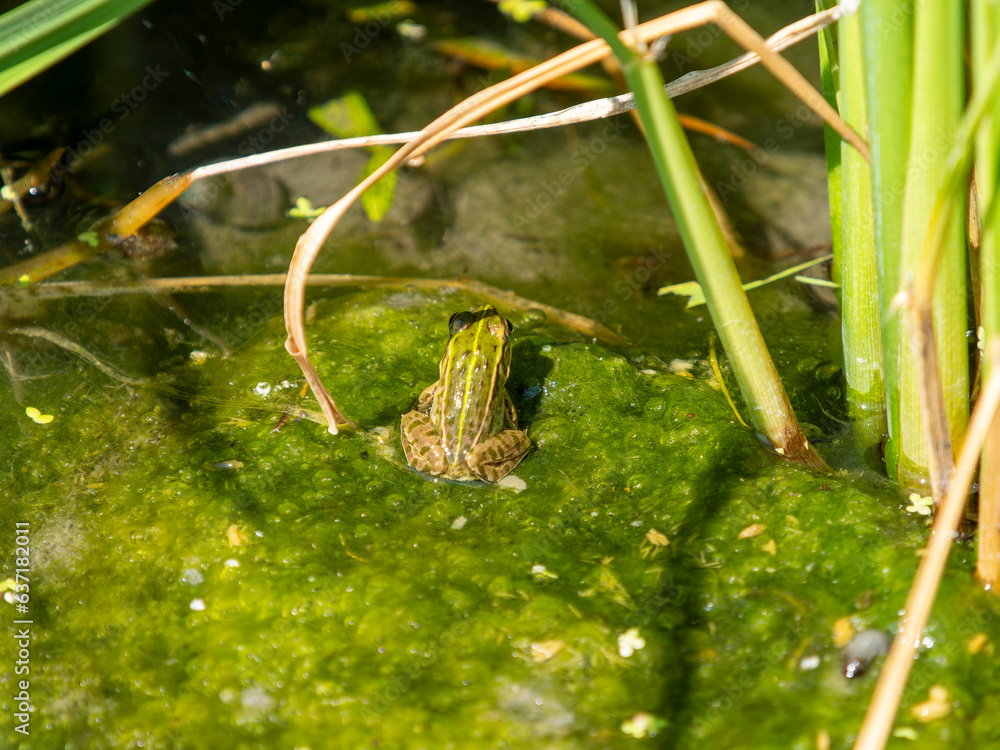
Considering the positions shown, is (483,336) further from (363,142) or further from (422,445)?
(363,142)

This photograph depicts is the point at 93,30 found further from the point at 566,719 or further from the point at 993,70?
the point at 566,719

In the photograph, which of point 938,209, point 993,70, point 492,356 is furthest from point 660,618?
point 993,70

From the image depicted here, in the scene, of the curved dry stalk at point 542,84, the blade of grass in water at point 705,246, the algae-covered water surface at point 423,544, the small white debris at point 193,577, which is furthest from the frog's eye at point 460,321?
the small white debris at point 193,577

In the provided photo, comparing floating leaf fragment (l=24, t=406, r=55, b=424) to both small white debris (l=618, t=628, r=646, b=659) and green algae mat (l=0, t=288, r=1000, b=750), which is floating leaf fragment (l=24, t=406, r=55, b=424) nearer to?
green algae mat (l=0, t=288, r=1000, b=750)

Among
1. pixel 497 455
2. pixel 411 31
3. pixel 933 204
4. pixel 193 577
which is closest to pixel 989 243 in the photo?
pixel 933 204

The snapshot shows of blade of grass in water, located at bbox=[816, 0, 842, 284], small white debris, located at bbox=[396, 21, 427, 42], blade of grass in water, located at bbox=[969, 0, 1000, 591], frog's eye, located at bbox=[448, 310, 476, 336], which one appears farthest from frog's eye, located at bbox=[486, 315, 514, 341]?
small white debris, located at bbox=[396, 21, 427, 42]
